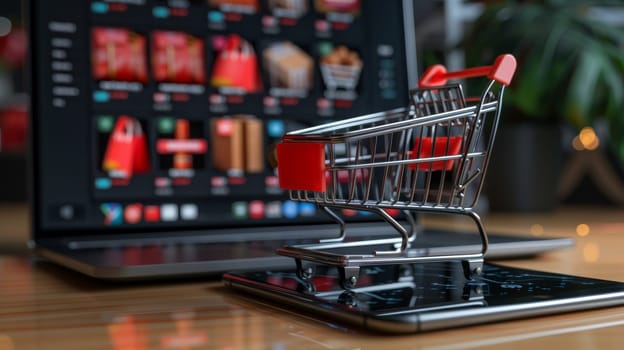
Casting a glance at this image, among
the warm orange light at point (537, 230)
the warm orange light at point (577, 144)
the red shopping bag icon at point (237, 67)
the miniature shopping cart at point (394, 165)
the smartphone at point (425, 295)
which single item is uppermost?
the red shopping bag icon at point (237, 67)

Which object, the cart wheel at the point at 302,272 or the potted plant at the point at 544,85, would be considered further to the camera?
the potted plant at the point at 544,85

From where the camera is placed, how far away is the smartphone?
0.60 metres

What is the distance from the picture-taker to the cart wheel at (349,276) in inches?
28.4

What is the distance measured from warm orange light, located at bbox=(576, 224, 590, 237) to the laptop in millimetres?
481

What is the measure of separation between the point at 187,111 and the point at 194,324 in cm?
72

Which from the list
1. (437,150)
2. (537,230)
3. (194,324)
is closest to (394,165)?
(437,150)

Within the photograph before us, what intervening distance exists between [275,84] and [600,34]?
139 centimetres

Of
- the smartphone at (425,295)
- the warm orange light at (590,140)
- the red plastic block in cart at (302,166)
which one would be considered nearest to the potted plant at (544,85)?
the warm orange light at (590,140)

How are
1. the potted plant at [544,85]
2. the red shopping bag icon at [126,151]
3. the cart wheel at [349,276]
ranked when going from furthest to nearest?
the potted plant at [544,85] → the red shopping bag icon at [126,151] → the cart wheel at [349,276]

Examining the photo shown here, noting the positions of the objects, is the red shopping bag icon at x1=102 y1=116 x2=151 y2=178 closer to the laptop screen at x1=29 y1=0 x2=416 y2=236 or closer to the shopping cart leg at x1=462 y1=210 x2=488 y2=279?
the laptop screen at x1=29 y1=0 x2=416 y2=236

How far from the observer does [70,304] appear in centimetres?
77

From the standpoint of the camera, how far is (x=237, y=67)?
1359 mm

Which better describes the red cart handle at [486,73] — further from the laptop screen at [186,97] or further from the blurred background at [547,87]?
the blurred background at [547,87]

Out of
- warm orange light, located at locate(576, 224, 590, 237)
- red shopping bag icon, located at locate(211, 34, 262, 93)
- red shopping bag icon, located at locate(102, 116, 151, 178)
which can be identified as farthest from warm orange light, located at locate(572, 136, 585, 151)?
red shopping bag icon, located at locate(102, 116, 151, 178)
